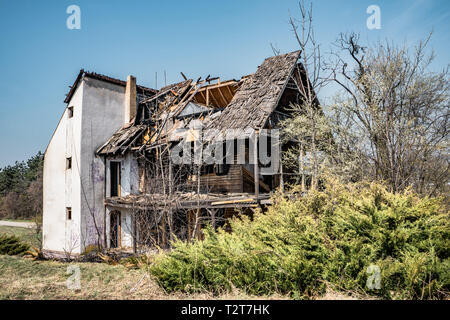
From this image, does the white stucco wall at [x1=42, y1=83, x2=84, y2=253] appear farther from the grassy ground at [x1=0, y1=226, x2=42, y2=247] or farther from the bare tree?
the bare tree

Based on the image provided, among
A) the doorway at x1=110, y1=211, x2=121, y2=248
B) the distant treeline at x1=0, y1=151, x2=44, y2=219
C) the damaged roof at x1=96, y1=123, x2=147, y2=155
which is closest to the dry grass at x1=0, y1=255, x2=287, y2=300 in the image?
the doorway at x1=110, y1=211, x2=121, y2=248

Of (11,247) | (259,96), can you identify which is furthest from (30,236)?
(259,96)

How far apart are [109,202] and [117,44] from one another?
356 inches

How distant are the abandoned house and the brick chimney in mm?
60

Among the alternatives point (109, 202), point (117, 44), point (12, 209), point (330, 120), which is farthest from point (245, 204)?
point (12, 209)

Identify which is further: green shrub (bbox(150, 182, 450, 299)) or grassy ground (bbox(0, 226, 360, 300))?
grassy ground (bbox(0, 226, 360, 300))

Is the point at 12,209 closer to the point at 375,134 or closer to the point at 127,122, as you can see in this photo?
the point at 127,122

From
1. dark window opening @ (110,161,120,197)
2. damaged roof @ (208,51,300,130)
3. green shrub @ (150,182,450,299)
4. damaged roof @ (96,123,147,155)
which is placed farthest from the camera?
dark window opening @ (110,161,120,197)

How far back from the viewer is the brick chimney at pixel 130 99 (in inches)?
733

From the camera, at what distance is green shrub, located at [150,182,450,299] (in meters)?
5.00

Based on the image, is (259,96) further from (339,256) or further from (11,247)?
(11,247)

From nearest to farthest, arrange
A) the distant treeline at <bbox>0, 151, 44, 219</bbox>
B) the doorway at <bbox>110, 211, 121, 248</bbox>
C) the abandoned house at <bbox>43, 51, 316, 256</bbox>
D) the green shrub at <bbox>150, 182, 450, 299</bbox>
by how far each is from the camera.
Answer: the green shrub at <bbox>150, 182, 450, 299</bbox>
the abandoned house at <bbox>43, 51, 316, 256</bbox>
the doorway at <bbox>110, 211, 121, 248</bbox>
the distant treeline at <bbox>0, 151, 44, 219</bbox>

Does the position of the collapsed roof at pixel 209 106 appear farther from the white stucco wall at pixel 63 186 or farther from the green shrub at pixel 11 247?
the green shrub at pixel 11 247
